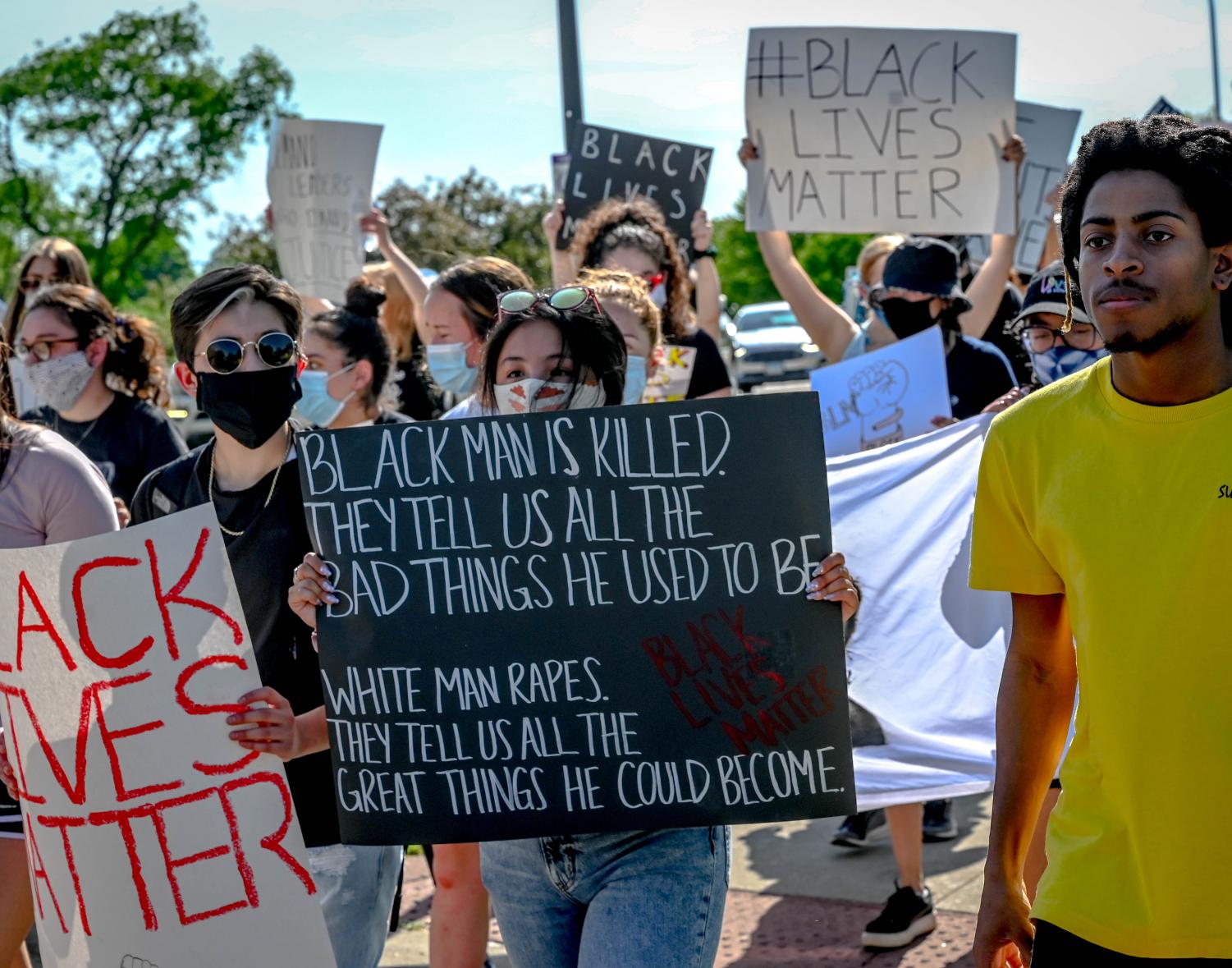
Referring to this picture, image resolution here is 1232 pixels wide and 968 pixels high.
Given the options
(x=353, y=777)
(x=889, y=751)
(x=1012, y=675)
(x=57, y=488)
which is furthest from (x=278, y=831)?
(x=889, y=751)

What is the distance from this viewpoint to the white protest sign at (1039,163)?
307 inches

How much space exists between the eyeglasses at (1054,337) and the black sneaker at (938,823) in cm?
210

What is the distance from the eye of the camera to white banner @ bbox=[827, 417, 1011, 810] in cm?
406

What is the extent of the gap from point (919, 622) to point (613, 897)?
1.80 meters

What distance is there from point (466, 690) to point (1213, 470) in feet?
4.65

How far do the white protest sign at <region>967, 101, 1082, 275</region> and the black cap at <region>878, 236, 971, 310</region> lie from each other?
2.76 meters

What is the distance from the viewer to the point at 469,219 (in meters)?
21.1

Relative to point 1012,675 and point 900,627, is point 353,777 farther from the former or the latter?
point 900,627

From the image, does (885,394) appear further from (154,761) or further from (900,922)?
(154,761)

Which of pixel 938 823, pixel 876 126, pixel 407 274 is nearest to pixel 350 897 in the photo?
pixel 938 823

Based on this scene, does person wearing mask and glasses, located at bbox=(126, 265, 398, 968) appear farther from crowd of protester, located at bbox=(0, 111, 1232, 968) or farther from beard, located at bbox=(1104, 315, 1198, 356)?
beard, located at bbox=(1104, 315, 1198, 356)

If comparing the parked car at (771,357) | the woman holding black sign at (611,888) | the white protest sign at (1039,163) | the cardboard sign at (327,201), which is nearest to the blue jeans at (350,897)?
the woman holding black sign at (611,888)

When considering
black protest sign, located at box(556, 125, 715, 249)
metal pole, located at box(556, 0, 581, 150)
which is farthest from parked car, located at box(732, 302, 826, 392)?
black protest sign, located at box(556, 125, 715, 249)

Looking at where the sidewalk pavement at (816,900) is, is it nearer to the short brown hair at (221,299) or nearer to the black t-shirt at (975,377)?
the black t-shirt at (975,377)
